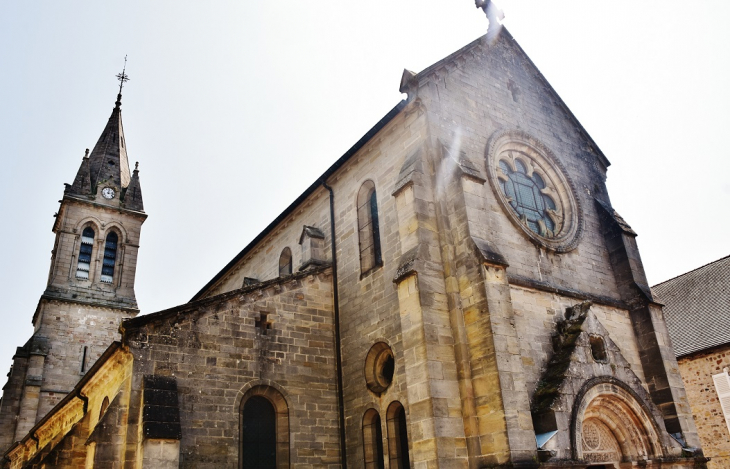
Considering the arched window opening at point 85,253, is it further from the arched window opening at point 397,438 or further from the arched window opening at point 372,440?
the arched window opening at point 397,438

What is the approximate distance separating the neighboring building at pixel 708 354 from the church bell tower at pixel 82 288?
2559 cm

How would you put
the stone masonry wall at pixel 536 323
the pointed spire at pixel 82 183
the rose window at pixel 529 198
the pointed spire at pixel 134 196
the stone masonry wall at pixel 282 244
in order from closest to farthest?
the stone masonry wall at pixel 536 323 → the rose window at pixel 529 198 → the stone masonry wall at pixel 282 244 → the pointed spire at pixel 82 183 → the pointed spire at pixel 134 196

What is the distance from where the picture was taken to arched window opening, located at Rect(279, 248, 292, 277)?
67.9 ft

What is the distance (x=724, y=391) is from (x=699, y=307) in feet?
15.0

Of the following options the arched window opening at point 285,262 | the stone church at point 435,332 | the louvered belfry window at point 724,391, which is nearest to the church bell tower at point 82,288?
the stone church at point 435,332

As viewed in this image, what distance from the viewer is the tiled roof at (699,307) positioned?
2122cm

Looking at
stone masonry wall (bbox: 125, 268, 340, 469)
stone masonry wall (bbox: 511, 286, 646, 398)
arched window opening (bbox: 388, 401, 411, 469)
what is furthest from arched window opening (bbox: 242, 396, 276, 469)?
stone masonry wall (bbox: 511, 286, 646, 398)

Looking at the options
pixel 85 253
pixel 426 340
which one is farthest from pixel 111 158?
pixel 426 340

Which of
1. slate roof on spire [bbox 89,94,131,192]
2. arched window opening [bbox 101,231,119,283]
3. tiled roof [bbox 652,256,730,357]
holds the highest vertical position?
slate roof on spire [bbox 89,94,131,192]

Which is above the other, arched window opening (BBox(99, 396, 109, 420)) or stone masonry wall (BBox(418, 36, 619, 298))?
stone masonry wall (BBox(418, 36, 619, 298))

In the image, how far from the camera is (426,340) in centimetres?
1189

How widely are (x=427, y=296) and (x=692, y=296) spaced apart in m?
17.7

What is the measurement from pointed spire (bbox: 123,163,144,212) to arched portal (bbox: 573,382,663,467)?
2963 centimetres

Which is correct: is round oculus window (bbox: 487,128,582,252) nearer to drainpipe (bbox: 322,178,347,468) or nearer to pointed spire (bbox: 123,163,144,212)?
drainpipe (bbox: 322,178,347,468)
